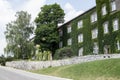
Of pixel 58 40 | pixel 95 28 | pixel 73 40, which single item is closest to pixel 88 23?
pixel 95 28

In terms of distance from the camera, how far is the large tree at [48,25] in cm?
7319

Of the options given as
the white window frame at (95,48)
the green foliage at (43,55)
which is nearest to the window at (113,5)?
the white window frame at (95,48)

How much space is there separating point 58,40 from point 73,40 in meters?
5.17

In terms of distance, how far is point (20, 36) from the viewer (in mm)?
86188

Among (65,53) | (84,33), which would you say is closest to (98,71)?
(84,33)

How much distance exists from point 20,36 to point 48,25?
14959 mm

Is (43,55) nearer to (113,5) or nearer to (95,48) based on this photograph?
(95,48)

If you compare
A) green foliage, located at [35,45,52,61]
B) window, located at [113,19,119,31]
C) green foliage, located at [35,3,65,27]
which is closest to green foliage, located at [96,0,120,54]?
window, located at [113,19,119,31]

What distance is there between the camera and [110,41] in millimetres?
52719

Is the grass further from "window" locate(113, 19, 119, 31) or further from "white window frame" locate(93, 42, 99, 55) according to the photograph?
"white window frame" locate(93, 42, 99, 55)

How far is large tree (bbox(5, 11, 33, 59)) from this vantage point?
85875 millimetres

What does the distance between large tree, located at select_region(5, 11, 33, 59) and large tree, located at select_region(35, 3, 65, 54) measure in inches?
436

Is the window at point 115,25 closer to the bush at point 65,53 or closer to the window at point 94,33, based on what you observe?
the window at point 94,33

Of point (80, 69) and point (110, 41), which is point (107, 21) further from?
point (80, 69)
